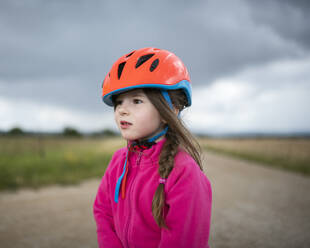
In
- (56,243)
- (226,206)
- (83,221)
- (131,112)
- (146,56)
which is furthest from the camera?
(226,206)

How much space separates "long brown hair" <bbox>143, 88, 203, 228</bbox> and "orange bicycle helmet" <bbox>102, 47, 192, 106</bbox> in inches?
2.5

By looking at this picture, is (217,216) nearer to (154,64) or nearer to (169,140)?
(169,140)

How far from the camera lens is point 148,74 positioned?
143 centimetres

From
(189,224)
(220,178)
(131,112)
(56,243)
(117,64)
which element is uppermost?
(117,64)

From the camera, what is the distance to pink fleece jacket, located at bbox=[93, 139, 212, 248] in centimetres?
126

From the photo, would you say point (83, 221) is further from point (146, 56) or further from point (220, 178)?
point (220, 178)

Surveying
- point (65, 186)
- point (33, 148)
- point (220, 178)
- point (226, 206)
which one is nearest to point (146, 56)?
point (226, 206)

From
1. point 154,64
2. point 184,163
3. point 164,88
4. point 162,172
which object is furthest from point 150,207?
point 154,64

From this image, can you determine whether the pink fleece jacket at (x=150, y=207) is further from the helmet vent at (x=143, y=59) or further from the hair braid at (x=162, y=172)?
the helmet vent at (x=143, y=59)

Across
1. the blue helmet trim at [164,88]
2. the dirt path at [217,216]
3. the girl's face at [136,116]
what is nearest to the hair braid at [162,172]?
the girl's face at [136,116]

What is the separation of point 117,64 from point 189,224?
1252mm

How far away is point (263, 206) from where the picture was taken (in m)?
4.56

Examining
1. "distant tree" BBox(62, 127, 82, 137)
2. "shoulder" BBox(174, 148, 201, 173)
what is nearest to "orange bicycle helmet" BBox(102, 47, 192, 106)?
"shoulder" BBox(174, 148, 201, 173)

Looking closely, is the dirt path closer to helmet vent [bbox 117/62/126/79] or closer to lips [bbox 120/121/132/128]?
lips [bbox 120/121/132/128]
